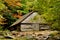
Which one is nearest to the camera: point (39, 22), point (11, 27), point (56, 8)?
point (56, 8)

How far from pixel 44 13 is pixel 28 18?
13558 mm

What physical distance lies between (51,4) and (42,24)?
45.9 feet

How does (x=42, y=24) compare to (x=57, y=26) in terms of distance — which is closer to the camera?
(x=57, y=26)

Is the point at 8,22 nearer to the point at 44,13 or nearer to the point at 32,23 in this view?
the point at 32,23

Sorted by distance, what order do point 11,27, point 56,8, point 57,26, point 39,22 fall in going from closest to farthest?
point 56,8 → point 57,26 → point 39,22 → point 11,27

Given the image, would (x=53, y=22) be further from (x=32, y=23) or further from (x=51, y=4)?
(x=32, y=23)

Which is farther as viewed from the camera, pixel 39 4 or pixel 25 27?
pixel 25 27

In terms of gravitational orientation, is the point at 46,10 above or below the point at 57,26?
above

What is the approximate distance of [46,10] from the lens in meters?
18.0

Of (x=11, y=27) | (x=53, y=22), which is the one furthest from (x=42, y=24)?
(x=53, y=22)

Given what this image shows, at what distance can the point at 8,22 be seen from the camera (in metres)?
35.0

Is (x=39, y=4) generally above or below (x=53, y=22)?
above

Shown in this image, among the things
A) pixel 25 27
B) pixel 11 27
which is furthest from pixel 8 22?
pixel 25 27

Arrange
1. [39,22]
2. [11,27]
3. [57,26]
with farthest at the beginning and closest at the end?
[11,27] < [39,22] < [57,26]
